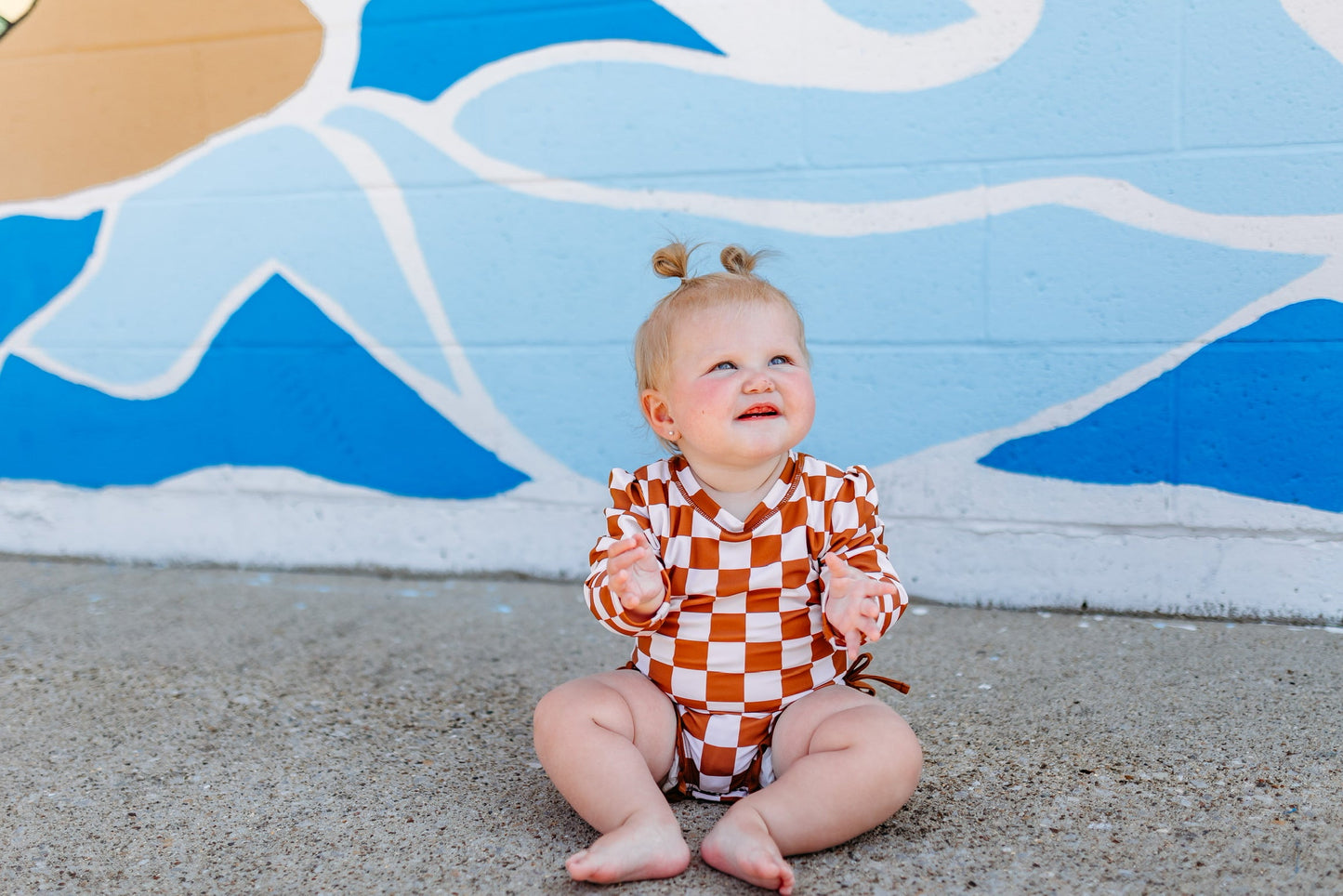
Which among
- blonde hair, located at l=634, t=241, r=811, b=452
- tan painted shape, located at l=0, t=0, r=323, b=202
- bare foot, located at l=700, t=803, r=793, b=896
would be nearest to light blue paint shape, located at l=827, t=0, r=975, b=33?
blonde hair, located at l=634, t=241, r=811, b=452

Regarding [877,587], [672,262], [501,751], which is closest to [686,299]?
[672,262]

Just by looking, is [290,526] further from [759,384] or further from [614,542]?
[759,384]

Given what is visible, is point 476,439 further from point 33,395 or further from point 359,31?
point 33,395

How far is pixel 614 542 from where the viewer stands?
1.71 meters

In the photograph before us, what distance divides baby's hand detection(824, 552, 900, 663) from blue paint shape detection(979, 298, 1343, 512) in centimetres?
128

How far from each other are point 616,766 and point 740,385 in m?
0.62

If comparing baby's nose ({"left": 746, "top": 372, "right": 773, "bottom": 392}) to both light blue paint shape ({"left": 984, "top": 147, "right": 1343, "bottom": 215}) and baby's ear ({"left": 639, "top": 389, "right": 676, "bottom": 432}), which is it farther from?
light blue paint shape ({"left": 984, "top": 147, "right": 1343, "bottom": 215})

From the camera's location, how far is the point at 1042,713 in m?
2.21

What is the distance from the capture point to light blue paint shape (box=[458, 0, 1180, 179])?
260cm

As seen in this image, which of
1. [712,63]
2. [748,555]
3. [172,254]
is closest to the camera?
[748,555]

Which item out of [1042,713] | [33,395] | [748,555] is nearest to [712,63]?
[748,555]

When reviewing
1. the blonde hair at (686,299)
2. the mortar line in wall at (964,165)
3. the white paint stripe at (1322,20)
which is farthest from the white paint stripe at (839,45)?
the blonde hair at (686,299)

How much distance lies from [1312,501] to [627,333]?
1758 millimetres

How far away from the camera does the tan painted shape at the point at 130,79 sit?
3195 millimetres
